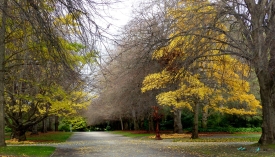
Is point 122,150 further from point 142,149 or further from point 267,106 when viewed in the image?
point 267,106

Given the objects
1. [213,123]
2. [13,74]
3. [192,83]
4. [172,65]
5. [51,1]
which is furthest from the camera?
[213,123]

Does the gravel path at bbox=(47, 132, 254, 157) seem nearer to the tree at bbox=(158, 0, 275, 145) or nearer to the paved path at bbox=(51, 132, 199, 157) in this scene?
the paved path at bbox=(51, 132, 199, 157)

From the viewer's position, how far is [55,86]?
13.5 m

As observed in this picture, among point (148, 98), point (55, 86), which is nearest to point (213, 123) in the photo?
point (148, 98)

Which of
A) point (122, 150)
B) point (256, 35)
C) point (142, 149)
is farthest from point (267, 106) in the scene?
point (122, 150)

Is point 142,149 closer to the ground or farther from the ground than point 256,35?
closer to the ground

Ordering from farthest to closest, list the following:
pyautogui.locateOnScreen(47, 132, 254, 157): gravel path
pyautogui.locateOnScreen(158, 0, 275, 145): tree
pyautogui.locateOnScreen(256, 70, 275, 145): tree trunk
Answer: pyautogui.locateOnScreen(256, 70, 275, 145): tree trunk → pyautogui.locateOnScreen(47, 132, 254, 157): gravel path → pyautogui.locateOnScreen(158, 0, 275, 145): tree

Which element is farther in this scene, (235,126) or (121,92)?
(235,126)

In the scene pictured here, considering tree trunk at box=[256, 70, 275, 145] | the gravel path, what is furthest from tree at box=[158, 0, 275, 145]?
the gravel path

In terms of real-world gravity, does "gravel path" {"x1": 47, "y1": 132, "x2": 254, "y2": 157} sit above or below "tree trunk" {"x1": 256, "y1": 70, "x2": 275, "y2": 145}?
below

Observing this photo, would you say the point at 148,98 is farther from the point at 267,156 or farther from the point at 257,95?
the point at 267,156

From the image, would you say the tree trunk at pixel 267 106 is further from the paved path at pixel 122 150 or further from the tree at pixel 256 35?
the paved path at pixel 122 150

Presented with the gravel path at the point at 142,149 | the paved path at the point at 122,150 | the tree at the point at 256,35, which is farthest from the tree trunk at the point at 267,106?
the paved path at the point at 122,150

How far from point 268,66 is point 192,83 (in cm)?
579
